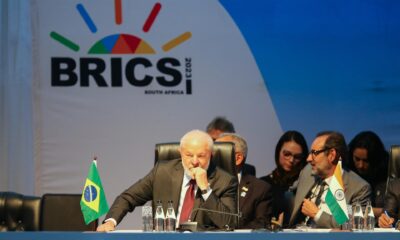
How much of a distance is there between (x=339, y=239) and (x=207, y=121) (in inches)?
135

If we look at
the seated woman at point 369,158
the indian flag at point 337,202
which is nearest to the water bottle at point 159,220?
the indian flag at point 337,202

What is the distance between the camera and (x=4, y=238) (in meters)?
5.89

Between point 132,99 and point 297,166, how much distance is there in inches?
62.6

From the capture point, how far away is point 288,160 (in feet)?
28.7

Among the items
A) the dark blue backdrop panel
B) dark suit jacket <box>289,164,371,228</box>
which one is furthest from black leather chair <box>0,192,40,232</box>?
the dark blue backdrop panel

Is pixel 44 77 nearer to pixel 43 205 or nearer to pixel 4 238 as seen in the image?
pixel 43 205

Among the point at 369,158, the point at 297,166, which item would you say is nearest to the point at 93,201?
the point at 297,166

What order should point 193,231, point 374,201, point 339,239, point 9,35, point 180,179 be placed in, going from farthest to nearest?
point 9,35
point 374,201
point 180,179
point 193,231
point 339,239

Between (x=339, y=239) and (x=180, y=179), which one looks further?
(x=180, y=179)

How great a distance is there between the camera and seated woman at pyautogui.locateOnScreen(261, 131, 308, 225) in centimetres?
866

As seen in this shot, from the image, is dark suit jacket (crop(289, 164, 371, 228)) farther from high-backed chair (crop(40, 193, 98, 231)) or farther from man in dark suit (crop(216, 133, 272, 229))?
high-backed chair (crop(40, 193, 98, 231))

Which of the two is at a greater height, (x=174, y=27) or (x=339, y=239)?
(x=174, y=27)

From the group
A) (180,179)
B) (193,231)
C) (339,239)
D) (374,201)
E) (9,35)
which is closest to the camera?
(339,239)

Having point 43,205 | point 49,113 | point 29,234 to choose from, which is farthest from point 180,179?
point 49,113
